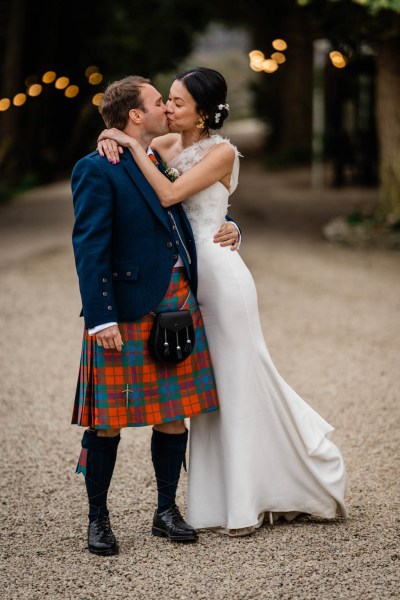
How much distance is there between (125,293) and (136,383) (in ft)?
1.09

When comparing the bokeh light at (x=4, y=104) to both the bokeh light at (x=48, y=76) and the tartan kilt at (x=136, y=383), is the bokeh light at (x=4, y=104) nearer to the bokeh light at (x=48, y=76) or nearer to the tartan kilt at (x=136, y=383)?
the bokeh light at (x=48, y=76)

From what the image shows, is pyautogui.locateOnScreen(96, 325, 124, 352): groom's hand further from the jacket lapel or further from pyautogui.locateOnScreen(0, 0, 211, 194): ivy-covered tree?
pyautogui.locateOnScreen(0, 0, 211, 194): ivy-covered tree

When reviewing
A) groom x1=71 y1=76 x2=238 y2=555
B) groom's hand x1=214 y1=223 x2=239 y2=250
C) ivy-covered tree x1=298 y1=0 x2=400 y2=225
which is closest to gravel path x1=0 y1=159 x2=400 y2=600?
groom x1=71 y1=76 x2=238 y2=555

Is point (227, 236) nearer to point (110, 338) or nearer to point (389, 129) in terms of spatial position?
point (110, 338)

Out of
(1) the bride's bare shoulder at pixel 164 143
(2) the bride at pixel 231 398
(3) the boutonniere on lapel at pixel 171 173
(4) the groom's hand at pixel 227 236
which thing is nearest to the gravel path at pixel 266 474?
(2) the bride at pixel 231 398

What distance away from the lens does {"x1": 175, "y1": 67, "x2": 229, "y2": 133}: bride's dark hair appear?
139 inches

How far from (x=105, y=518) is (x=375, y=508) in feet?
3.82

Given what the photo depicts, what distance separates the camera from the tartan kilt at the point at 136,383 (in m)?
3.41

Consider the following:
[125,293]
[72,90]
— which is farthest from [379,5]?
[72,90]

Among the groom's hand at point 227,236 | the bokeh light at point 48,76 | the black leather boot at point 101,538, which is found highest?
the bokeh light at point 48,76

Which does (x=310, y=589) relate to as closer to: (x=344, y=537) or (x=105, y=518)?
(x=344, y=537)

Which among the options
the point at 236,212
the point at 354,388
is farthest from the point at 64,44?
the point at 354,388

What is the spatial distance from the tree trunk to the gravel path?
0.89 meters

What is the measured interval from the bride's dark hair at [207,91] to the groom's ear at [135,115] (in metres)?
0.25
